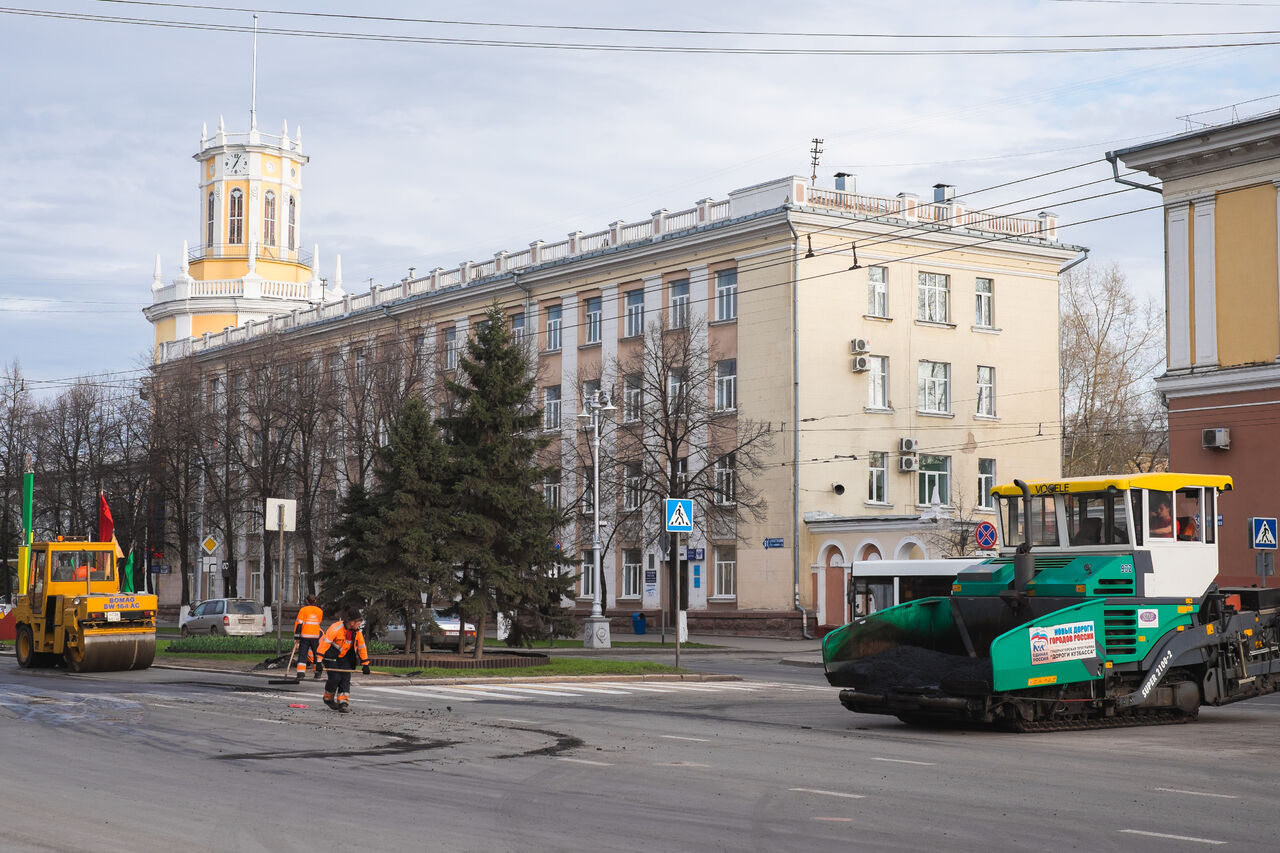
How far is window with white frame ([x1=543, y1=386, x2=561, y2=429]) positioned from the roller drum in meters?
31.3

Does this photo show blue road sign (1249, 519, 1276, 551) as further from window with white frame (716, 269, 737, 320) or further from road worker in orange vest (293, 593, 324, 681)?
window with white frame (716, 269, 737, 320)

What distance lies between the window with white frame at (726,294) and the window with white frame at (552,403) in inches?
377

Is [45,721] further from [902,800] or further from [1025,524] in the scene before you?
[1025,524]

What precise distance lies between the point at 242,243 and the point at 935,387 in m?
46.0

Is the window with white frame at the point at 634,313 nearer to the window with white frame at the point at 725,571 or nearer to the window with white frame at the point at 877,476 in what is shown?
the window with white frame at the point at 725,571

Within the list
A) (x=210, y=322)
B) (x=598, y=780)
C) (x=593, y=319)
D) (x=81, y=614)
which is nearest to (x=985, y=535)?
(x=81, y=614)

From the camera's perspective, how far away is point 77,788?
38.4ft

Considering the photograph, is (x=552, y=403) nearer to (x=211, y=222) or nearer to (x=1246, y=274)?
(x=1246, y=274)

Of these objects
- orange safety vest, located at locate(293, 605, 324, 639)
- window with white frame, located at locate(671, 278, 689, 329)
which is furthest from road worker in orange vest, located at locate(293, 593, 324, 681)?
window with white frame, located at locate(671, 278, 689, 329)

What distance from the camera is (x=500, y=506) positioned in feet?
94.1

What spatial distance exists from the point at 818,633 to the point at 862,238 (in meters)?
13.9

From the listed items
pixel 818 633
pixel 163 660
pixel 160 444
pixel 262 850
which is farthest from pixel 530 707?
pixel 160 444

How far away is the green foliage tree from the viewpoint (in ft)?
94.0

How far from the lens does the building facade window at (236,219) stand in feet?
274
